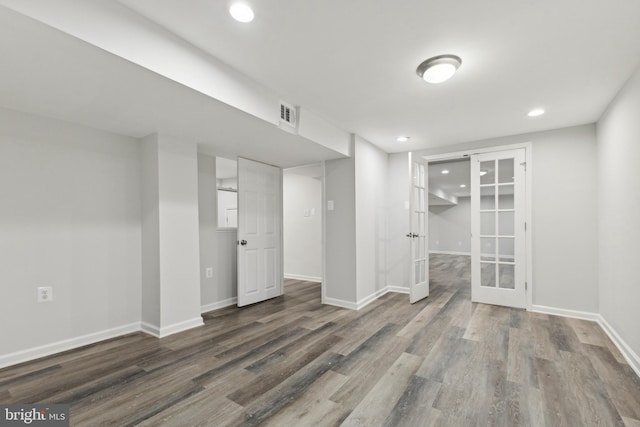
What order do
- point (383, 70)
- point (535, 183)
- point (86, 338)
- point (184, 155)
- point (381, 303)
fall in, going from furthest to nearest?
point (381, 303) → point (535, 183) → point (184, 155) → point (86, 338) → point (383, 70)

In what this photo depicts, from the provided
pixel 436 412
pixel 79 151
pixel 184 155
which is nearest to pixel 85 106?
pixel 79 151

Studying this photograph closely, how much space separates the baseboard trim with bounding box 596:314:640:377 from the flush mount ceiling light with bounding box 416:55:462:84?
2.55m

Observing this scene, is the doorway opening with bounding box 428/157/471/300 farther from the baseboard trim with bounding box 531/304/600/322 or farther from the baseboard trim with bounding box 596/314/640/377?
the baseboard trim with bounding box 596/314/640/377

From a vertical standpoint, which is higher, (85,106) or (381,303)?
(85,106)

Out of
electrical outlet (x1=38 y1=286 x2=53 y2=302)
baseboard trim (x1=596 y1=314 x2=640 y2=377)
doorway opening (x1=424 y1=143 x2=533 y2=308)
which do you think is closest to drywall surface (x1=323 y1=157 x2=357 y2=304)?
doorway opening (x1=424 y1=143 x2=533 y2=308)

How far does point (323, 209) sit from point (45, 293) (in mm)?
3000

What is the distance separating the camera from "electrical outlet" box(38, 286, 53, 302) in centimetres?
243

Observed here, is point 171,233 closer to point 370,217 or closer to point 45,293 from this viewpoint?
point 45,293

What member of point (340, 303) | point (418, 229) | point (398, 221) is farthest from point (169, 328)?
point (398, 221)

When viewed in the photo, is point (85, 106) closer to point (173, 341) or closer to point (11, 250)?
point (11, 250)

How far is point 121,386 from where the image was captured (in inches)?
78.4

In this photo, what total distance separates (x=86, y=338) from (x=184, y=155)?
195 cm

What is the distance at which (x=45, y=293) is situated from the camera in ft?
8.06

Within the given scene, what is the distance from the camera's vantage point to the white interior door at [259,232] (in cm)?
397
